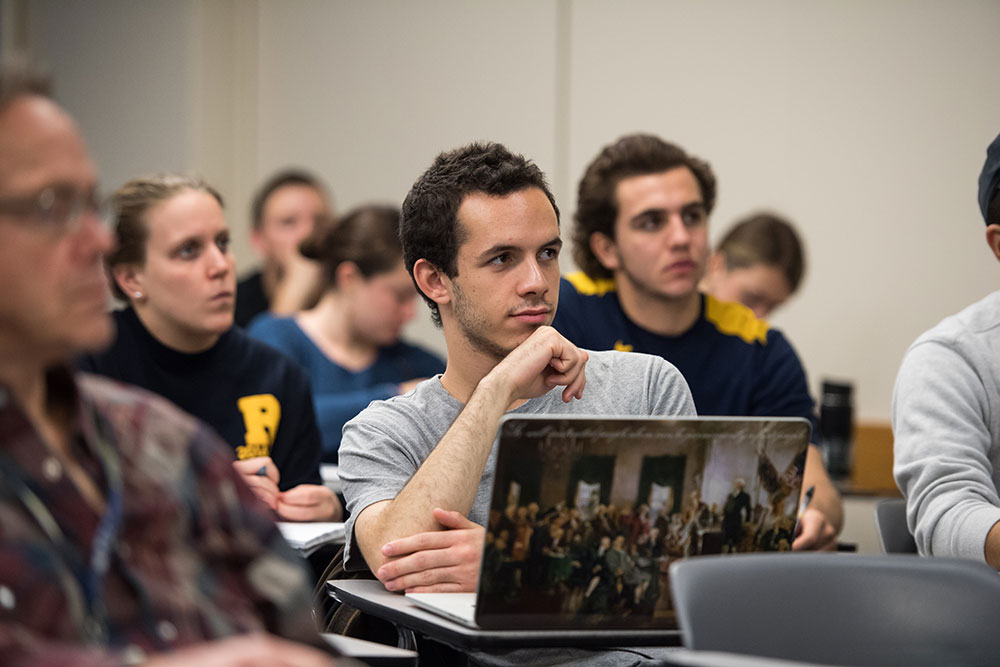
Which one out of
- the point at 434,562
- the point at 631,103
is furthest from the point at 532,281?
the point at 631,103

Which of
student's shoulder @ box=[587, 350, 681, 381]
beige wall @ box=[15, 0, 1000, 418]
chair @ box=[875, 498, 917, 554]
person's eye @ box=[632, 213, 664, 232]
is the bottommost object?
chair @ box=[875, 498, 917, 554]

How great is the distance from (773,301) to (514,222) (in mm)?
2452

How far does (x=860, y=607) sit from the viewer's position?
140 centimetres

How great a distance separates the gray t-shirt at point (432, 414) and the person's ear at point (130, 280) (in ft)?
3.48

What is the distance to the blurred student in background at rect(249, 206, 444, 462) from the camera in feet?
13.4

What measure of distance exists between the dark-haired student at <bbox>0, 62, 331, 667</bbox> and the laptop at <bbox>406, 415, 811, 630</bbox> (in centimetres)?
32

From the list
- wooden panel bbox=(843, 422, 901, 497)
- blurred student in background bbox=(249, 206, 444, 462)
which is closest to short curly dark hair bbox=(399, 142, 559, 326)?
blurred student in background bbox=(249, 206, 444, 462)

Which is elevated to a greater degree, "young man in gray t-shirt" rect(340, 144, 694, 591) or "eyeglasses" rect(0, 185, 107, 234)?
"eyeglasses" rect(0, 185, 107, 234)

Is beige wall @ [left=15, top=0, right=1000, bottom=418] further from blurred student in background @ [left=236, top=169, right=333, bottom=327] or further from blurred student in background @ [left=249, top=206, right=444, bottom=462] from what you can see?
blurred student in background @ [left=249, top=206, right=444, bottom=462]

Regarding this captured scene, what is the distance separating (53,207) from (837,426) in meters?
3.87

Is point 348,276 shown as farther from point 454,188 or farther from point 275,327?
point 454,188

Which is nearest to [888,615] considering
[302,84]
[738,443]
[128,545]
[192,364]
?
[738,443]

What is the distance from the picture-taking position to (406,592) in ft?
5.57

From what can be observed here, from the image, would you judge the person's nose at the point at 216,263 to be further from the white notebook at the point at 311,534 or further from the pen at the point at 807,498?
the pen at the point at 807,498
